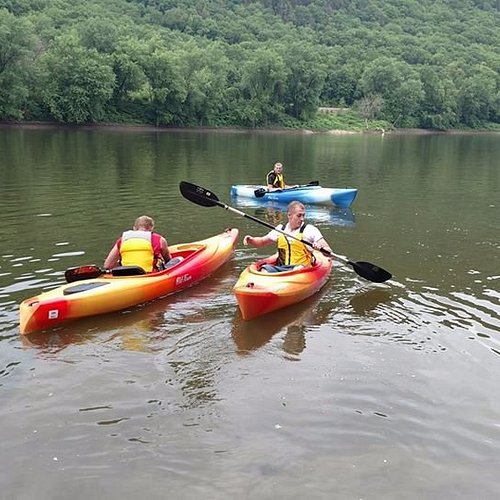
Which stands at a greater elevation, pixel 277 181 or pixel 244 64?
pixel 244 64

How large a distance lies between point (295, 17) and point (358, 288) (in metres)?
172

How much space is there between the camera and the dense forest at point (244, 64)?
57469 mm

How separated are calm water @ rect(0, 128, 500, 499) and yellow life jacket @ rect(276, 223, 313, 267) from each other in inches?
27.1

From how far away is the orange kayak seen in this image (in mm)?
7895

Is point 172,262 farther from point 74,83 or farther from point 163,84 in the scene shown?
point 163,84

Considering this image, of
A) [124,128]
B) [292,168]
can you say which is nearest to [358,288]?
[292,168]

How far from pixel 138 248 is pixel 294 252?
2.47 meters

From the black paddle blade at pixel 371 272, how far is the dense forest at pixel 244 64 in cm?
4966

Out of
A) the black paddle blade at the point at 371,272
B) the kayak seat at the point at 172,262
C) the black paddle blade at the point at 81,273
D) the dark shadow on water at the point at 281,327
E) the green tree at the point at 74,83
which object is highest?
the green tree at the point at 74,83

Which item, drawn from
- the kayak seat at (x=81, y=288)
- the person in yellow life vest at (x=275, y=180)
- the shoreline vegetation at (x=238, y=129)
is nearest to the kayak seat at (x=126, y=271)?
the kayak seat at (x=81, y=288)

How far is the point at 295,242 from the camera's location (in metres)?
9.21

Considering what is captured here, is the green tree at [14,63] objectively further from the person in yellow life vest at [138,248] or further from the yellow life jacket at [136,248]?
the yellow life jacket at [136,248]

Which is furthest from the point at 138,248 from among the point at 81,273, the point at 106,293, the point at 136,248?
the point at 106,293

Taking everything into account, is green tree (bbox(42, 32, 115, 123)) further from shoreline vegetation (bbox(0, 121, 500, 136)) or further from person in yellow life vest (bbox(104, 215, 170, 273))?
person in yellow life vest (bbox(104, 215, 170, 273))
